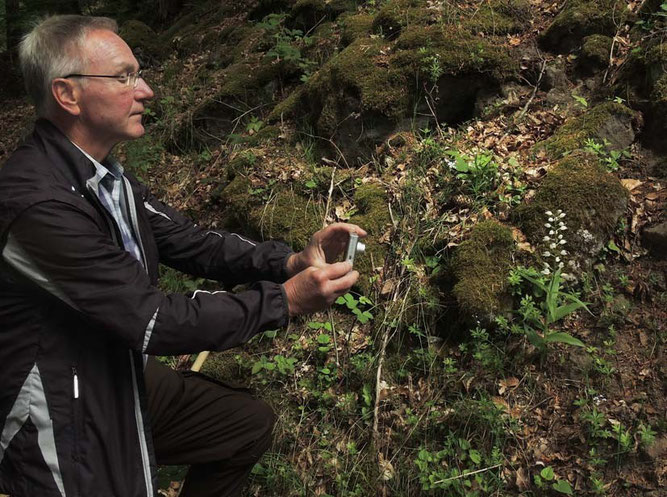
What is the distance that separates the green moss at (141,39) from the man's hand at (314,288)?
862 cm

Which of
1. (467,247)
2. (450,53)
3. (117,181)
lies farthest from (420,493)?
(450,53)

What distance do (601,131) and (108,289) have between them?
3.79m

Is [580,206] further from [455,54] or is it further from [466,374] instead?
[455,54]

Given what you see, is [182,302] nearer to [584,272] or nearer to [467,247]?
[467,247]

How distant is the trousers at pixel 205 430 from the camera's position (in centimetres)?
274

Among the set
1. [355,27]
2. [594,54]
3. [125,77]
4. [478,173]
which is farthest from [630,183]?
[125,77]

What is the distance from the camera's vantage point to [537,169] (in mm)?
4047

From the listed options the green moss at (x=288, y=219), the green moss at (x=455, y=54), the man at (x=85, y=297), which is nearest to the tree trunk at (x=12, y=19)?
the green moss at (x=288, y=219)

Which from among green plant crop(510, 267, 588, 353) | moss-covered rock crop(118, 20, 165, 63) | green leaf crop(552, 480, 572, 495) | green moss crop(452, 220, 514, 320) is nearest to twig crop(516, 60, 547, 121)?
green moss crop(452, 220, 514, 320)

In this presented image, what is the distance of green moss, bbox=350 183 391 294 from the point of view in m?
4.01

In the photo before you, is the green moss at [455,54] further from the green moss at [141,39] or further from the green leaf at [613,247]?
the green moss at [141,39]

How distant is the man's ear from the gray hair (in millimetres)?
31

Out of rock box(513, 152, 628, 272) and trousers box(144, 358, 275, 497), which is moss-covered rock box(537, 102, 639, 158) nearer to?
rock box(513, 152, 628, 272)

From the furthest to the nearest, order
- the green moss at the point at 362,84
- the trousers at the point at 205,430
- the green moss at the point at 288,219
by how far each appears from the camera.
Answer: the green moss at the point at 362,84
the green moss at the point at 288,219
the trousers at the point at 205,430
